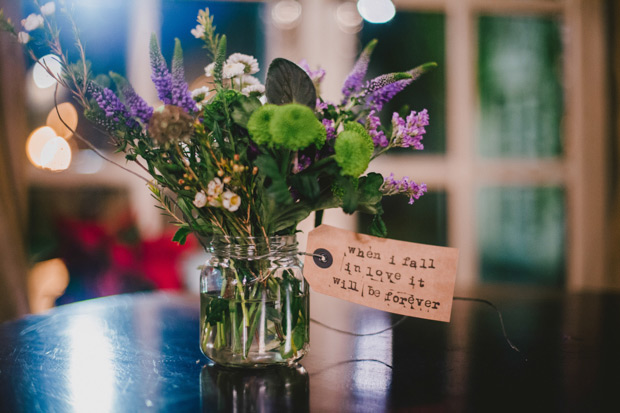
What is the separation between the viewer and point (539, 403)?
0.57m

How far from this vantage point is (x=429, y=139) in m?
2.46

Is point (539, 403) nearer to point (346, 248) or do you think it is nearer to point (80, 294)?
point (346, 248)

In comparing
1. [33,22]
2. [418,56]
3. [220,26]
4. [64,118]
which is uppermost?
[220,26]

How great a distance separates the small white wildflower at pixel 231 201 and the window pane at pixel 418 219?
1897mm

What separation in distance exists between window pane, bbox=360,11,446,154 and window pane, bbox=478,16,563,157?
199mm

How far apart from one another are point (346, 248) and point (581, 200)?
6.79 feet

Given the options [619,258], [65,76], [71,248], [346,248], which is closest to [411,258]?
[346,248]

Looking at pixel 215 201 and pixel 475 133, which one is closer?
pixel 215 201

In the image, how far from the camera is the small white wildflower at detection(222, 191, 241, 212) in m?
0.61

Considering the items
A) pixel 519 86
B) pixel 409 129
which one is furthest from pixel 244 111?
pixel 519 86

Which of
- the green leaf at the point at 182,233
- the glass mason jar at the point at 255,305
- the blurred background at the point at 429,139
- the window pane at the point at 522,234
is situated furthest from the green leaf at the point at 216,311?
the window pane at the point at 522,234

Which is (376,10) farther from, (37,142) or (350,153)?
(350,153)

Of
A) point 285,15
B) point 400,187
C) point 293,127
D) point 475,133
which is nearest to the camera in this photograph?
point 293,127

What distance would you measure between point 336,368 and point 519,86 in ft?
7.16
